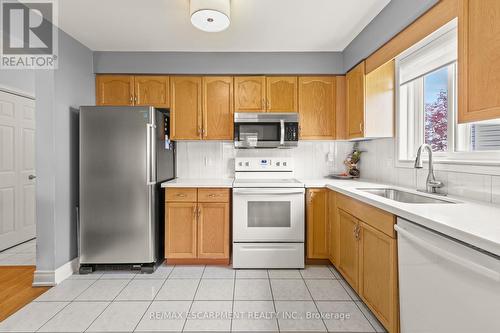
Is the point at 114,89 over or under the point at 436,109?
over

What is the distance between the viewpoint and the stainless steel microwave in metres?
2.99

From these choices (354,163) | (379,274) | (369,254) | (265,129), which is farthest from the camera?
(354,163)

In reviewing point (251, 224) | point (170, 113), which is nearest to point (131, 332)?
point (251, 224)

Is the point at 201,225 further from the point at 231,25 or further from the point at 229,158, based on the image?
the point at 231,25

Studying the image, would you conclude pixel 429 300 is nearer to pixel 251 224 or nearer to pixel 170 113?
pixel 251 224

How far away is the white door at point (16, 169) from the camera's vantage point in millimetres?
3232

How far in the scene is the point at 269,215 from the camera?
8.95 feet

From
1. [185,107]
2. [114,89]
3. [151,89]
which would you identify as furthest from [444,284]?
[114,89]

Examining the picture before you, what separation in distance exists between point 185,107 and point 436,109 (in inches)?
98.4

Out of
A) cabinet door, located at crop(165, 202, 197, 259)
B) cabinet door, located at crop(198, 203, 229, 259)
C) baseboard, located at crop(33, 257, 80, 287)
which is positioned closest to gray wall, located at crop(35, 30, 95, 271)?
baseboard, located at crop(33, 257, 80, 287)

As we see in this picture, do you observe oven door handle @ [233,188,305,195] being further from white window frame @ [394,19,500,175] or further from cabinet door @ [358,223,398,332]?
white window frame @ [394,19,500,175]

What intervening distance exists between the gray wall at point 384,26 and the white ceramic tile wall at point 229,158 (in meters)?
1.01

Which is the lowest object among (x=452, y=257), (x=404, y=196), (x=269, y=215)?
(x=269, y=215)

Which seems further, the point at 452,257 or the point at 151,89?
the point at 151,89
